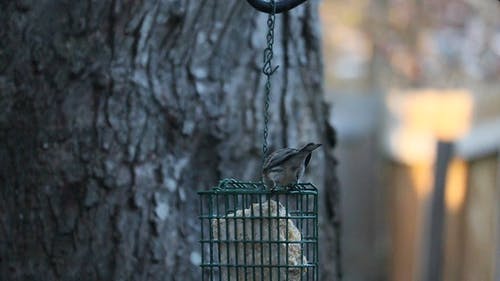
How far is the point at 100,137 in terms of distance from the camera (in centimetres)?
326

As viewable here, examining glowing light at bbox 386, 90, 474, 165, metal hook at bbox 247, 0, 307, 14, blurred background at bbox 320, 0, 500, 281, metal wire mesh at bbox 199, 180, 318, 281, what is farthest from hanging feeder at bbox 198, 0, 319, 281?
glowing light at bbox 386, 90, 474, 165

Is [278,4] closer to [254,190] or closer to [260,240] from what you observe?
[254,190]

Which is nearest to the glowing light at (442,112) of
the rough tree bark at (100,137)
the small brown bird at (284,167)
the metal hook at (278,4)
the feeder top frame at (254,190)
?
the rough tree bark at (100,137)

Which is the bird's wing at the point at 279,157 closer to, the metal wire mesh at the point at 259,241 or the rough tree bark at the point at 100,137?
the metal wire mesh at the point at 259,241

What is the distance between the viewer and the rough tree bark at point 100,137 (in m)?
3.26

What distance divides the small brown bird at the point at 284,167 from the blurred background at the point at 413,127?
291 centimetres

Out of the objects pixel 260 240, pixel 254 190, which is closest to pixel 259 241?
pixel 260 240

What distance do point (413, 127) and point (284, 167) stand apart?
495cm

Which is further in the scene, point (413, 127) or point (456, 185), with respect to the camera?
point (413, 127)

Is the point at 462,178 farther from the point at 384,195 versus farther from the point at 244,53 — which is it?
the point at 244,53

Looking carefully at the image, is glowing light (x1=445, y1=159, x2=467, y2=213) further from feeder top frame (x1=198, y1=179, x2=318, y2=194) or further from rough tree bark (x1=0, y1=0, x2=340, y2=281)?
feeder top frame (x1=198, y1=179, x2=318, y2=194)

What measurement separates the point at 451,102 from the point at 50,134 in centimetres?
342

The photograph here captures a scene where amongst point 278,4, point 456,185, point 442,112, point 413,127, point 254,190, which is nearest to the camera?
point 278,4

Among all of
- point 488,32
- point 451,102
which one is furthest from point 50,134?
point 488,32
